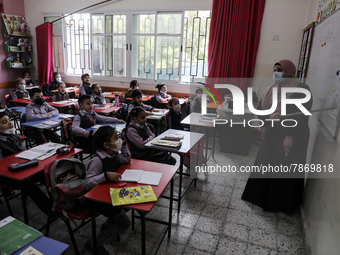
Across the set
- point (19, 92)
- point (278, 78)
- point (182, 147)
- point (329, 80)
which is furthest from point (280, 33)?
point (19, 92)

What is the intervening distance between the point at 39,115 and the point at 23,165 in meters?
1.89

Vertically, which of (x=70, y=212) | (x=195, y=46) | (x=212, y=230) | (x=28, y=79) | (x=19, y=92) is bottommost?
(x=212, y=230)

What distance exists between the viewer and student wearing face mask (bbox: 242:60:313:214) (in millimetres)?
2432

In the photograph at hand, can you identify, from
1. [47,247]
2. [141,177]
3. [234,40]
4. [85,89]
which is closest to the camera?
[47,247]

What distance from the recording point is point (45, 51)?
7707 mm

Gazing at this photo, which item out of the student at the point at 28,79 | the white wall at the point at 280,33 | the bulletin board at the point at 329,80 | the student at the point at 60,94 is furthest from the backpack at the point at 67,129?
the student at the point at 28,79

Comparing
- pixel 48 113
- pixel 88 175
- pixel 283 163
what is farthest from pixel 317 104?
pixel 48 113

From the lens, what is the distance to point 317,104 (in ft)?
8.38

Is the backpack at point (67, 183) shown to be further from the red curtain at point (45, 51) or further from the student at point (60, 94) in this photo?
the red curtain at point (45, 51)

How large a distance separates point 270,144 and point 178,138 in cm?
101

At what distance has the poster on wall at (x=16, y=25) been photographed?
7.24 m

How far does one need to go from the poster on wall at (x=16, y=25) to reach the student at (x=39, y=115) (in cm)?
470

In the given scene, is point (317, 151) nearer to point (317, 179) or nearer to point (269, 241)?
point (317, 179)

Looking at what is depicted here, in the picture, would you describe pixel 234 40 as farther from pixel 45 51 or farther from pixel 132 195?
pixel 45 51
